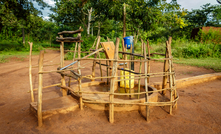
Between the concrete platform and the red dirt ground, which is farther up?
the concrete platform

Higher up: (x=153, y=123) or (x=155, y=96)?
(x=155, y=96)

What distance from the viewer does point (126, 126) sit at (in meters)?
2.82

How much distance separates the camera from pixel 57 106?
316cm

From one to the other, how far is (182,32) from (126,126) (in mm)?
21326

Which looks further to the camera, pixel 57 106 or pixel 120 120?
pixel 57 106

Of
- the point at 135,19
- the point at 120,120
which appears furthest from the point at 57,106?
the point at 135,19

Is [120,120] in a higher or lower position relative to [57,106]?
lower

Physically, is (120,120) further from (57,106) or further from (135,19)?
(135,19)

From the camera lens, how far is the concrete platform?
2.93 meters

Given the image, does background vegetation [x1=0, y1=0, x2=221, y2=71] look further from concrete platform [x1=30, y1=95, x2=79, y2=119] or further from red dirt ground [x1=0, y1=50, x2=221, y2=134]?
concrete platform [x1=30, y1=95, x2=79, y2=119]

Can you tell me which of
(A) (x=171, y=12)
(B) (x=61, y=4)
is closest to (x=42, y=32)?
(B) (x=61, y=4)

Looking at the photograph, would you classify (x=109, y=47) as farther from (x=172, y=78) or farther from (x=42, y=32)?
(x=42, y=32)

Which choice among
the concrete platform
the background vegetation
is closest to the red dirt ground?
the concrete platform

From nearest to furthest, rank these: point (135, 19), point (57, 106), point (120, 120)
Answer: point (120, 120) < point (57, 106) < point (135, 19)
